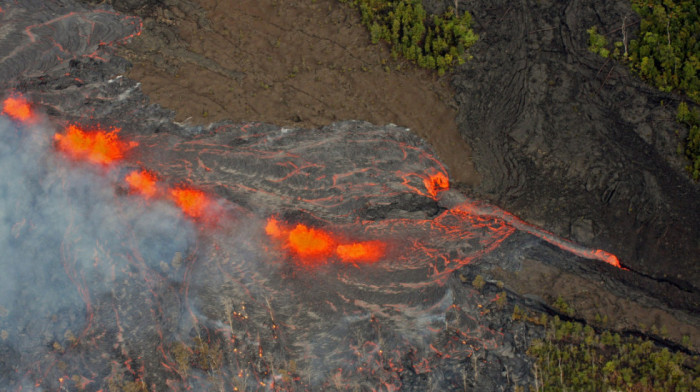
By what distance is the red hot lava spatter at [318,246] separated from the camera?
17312 millimetres

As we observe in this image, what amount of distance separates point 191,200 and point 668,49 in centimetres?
1450

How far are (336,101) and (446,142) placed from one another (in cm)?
360

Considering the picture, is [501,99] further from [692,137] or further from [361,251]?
[361,251]

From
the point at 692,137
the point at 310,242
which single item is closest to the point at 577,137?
the point at 692,137

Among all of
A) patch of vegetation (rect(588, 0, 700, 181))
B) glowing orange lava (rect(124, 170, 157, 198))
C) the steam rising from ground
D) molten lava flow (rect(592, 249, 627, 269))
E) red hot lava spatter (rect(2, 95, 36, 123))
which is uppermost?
patch of vegetation (rect(588, 0, 700, 181))

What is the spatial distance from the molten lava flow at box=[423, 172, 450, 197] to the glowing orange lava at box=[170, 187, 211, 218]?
6.30m

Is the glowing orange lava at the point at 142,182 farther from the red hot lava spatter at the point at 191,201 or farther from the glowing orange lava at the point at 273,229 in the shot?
the glowing orange lava at the point at 273,229

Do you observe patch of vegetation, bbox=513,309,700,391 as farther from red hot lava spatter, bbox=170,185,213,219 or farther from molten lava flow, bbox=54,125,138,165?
molten lava flow, bbox=54,125,138,165

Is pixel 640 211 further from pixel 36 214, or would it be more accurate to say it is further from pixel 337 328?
pixel 36 214

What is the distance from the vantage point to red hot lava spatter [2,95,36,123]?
19.0 metres

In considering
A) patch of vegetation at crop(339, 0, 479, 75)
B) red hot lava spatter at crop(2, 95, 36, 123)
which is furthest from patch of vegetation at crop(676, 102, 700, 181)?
red hot lava spatter at crop(2, 95, 36, 123)

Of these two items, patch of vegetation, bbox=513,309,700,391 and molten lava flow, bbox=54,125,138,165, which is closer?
patch of vegetation, bbox=513,309,700,391

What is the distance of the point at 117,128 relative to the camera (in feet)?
62.6

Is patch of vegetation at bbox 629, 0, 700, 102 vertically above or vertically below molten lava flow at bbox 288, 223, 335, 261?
above
